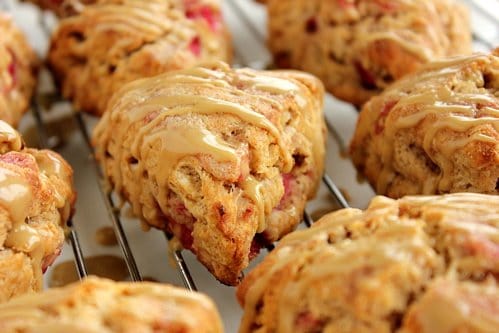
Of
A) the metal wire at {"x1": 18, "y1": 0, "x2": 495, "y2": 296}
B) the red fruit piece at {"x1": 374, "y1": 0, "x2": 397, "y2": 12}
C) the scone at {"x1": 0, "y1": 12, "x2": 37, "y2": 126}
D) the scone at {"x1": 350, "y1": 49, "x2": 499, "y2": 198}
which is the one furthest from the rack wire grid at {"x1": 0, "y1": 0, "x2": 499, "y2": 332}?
the red fruit piece at {"x1": 374, "y1": 0, "x2": 397, "y2": 12}

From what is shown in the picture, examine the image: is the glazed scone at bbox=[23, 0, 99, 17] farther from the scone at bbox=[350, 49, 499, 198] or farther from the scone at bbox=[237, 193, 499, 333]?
the scone at bbox=[237, 193, 499, 333]

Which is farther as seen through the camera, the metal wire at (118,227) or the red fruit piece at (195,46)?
the red fruit piece at (195,46)

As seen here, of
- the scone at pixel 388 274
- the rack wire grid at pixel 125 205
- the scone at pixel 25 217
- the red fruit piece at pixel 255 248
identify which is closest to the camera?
the scone at pixel 388 274

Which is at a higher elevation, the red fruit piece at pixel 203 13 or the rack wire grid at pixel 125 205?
the red fruit piece at pixel 203 13

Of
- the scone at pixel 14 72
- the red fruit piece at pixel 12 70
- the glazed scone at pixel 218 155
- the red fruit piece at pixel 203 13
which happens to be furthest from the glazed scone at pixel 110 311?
the red fruit piece at pixel 203 13

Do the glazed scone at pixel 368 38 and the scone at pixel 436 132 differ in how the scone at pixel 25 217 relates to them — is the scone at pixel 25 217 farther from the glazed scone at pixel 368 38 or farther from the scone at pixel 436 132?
the glazed scone at pixel 368 38

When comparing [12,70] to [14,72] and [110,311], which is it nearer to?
[14,72]

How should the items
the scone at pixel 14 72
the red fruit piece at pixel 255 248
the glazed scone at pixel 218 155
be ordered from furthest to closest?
the scone at pixel 14 72 < the red fruit piece at pixel 255 248 < the glazed scone at pixel 218 155

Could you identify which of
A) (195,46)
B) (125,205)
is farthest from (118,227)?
(195,46)

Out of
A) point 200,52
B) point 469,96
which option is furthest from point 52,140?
point 469,96
